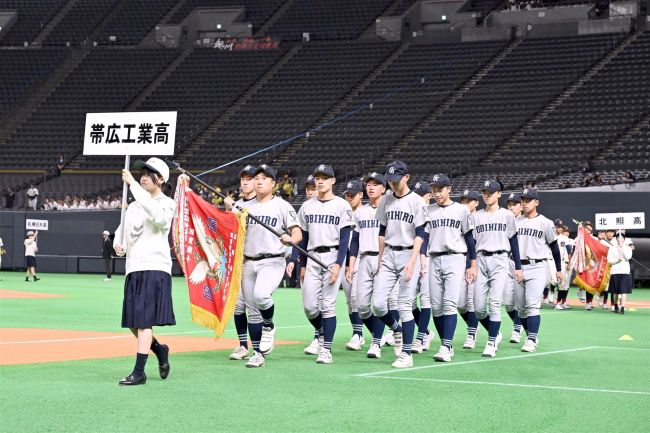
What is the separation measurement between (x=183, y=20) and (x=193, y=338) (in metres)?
43.8

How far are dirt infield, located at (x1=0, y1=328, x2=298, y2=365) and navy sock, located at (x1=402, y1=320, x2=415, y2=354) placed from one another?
10.1 ft

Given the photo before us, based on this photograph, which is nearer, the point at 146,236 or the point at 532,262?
the point at 146,236

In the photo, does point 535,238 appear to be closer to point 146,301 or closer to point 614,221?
point 146,301

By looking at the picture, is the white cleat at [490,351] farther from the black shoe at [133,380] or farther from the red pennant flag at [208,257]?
the black shoe at [133,380]

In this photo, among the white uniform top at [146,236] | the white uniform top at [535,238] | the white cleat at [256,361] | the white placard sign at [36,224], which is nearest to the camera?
the white uniform top at [146,236]

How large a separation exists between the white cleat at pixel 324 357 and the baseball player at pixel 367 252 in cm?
85

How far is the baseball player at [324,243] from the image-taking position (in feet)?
41.2

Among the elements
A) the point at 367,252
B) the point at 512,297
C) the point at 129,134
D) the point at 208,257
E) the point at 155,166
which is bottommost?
the point at 512,297

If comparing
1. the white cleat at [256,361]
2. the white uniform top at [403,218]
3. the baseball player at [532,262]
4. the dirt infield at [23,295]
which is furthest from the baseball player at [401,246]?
the dirt infield at [23,295]

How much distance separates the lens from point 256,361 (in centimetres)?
1171

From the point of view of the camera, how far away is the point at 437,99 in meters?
46.9

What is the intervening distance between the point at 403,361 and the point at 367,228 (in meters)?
2.37

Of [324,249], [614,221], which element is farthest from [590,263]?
[324,249]

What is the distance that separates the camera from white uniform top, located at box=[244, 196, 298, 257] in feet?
40.5
